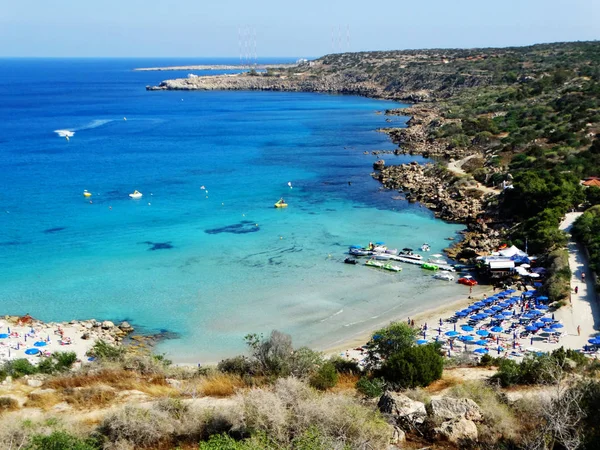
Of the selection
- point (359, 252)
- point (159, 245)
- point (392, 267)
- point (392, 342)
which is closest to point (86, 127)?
point (159, 245)

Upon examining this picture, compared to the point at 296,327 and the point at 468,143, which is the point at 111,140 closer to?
the point at 468,143

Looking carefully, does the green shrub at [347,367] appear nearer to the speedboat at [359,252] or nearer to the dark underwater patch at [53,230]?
the speedboat at [359,252]

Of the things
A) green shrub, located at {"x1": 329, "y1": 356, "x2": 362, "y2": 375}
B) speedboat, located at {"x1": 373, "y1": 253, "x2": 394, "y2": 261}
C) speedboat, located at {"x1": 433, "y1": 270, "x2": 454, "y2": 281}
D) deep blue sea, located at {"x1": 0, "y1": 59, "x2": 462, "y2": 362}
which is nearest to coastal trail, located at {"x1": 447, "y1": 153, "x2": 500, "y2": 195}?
deep blue sea, located at {"x1": 0, "y1": 59, "x2": 462, "y2": 362}

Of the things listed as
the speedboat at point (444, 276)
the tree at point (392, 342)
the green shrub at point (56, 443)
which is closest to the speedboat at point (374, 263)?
the speedboat at point (444, 276)

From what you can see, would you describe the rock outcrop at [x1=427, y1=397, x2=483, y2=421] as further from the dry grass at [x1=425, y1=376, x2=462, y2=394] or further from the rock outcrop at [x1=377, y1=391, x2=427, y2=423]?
the dry grass at [x1=425, y1=376, x2=462, y2=394]

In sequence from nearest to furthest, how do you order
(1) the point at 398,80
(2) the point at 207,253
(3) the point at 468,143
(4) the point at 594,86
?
1. (2) the point at 207,253
2. (3) the point at 468,143
3. (4) the point at 594,86
4. (1) the point at 398,80

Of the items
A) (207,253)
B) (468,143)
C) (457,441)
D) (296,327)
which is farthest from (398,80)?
(457,441)

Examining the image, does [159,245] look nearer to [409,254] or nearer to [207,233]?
[207,233]
